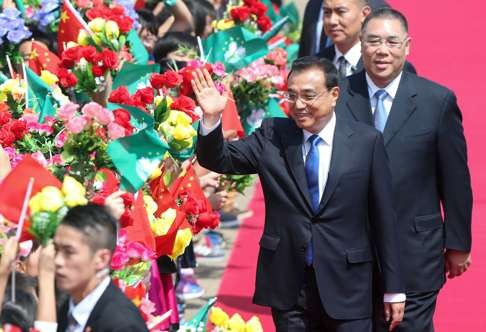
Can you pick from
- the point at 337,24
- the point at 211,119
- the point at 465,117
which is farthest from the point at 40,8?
the point at 465,117

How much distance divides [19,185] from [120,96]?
1479mm

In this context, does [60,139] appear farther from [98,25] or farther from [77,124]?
[98,25]

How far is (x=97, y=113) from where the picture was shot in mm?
5617

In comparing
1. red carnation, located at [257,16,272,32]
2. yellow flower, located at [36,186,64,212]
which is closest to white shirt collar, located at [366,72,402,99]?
yellow flower, located at [36,186,64,212]

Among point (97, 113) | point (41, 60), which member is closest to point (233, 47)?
point (41, 60)

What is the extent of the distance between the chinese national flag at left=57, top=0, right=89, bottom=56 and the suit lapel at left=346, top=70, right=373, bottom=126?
181 cm

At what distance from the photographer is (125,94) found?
6469 millimetres

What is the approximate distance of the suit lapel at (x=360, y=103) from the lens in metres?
6.62

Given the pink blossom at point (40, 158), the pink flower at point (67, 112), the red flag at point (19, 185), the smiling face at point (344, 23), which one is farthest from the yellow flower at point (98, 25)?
the red flag at point (19, 185)

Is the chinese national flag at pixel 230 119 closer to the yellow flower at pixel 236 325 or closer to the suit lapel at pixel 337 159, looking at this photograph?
the suit lapel at pixel 337 159

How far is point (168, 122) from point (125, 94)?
236mm

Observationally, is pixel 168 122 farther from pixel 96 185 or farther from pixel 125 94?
pixel 96 185

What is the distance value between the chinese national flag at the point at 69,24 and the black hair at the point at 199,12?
253 centimetres

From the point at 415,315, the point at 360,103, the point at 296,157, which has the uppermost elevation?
the point at 360,103
